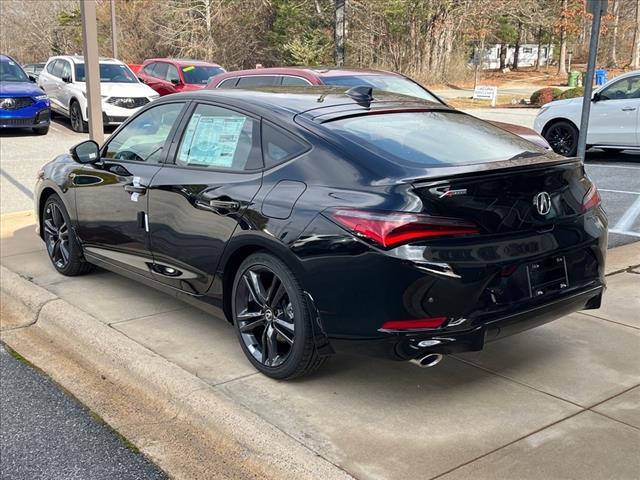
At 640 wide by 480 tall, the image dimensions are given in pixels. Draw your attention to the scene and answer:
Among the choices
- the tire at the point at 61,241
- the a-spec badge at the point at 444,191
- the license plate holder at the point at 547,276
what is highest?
the a-spec badge at the point at 444,191

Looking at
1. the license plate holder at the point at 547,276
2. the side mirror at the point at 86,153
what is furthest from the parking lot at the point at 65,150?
the side mirror at the point at 86,153

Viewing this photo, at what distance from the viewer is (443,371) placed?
4074 mm

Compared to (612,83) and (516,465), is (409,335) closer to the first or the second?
(516,465)

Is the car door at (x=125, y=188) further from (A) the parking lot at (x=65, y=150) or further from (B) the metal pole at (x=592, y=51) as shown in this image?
(A) the parking lot at (x=65, y=150)

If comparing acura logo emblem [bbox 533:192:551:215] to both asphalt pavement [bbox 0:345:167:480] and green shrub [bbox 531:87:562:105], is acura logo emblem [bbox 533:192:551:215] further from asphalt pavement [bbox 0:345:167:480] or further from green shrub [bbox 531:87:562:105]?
green shrub [bbox 531:87:562:105]

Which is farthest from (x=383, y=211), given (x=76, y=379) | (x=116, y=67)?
(x=116, y=67)

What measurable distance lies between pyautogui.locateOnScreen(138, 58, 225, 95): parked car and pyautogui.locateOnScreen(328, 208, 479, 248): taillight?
50.0ft

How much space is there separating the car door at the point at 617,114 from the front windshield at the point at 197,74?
32.1 feet

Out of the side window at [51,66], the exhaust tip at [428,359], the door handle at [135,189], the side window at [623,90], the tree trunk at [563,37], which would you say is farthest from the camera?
the tree trunk at [563,37]

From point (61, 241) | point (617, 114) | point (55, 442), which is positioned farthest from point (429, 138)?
point (617, 114)

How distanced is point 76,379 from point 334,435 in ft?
5.92

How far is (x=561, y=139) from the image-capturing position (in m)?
12.8

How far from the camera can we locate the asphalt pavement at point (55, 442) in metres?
3.31

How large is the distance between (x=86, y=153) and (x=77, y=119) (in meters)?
12.9
